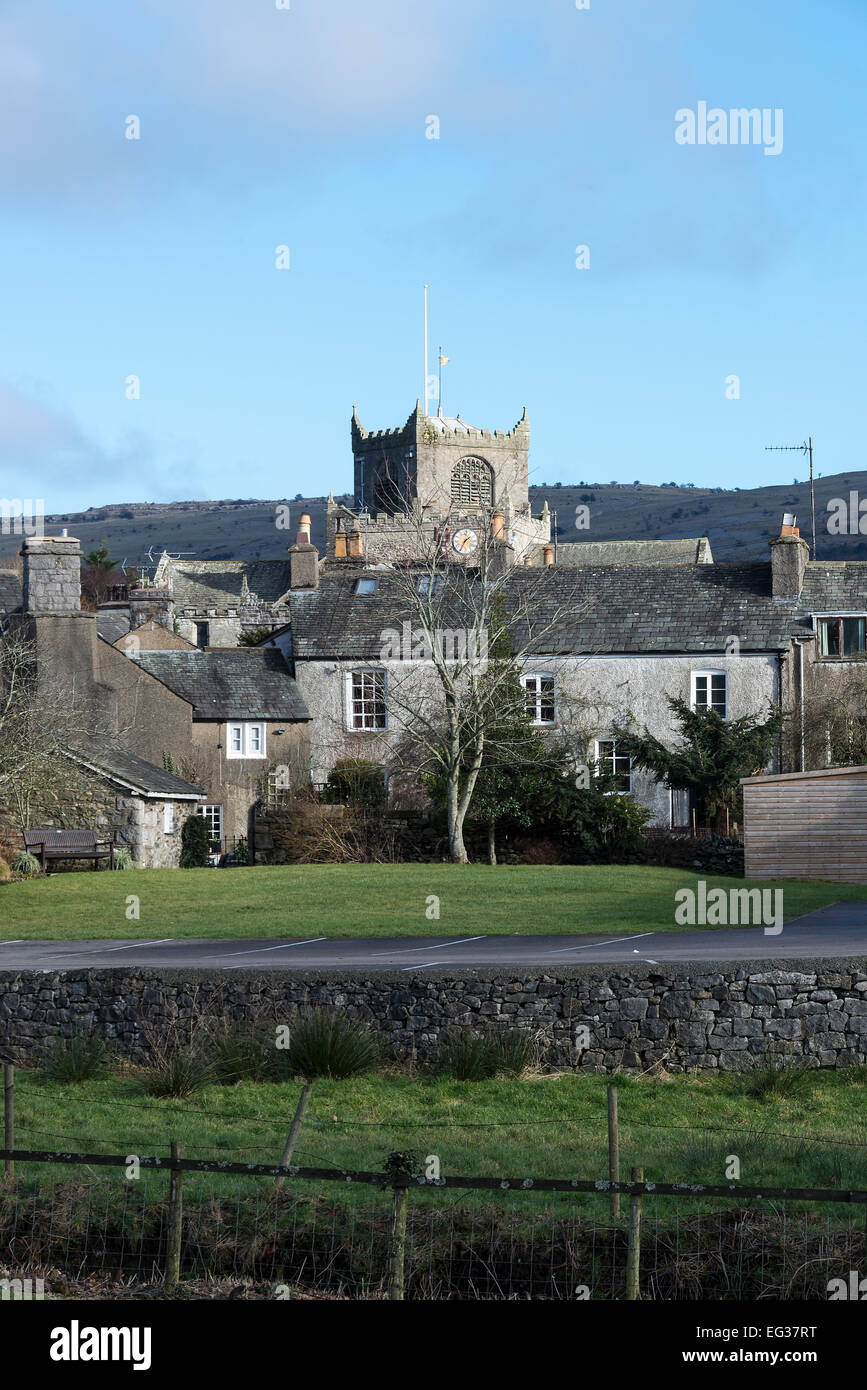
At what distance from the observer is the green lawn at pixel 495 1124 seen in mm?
12789

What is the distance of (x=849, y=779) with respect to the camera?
109 ft

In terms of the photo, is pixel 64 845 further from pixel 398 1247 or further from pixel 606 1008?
pixel 398 1247

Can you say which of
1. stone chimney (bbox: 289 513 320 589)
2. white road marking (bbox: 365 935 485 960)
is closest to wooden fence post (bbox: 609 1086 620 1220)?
white road marking (bbox: 365 935 485 960)

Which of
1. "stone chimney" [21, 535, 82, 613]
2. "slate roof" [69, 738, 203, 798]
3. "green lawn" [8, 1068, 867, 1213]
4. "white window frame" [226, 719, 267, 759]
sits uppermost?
"stone chimney" [21, 535, 82, 613]

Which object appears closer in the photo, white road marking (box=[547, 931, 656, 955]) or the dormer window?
white road marking (box=[547, 931, 656, 955])

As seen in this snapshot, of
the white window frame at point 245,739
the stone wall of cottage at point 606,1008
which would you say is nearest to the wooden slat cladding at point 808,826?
the white window frame at point 245,739

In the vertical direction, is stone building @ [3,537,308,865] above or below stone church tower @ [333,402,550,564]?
below

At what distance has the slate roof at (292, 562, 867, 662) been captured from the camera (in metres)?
44.6

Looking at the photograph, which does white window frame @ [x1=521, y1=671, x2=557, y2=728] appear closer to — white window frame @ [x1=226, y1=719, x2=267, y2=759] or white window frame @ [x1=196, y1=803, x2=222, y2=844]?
white window frame @ [x1=226, y1=719, x2=267, y2=759]

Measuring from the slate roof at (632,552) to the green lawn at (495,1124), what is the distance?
80.2 m

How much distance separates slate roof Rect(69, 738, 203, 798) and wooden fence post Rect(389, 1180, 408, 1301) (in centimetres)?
2692

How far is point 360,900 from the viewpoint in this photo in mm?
29703
